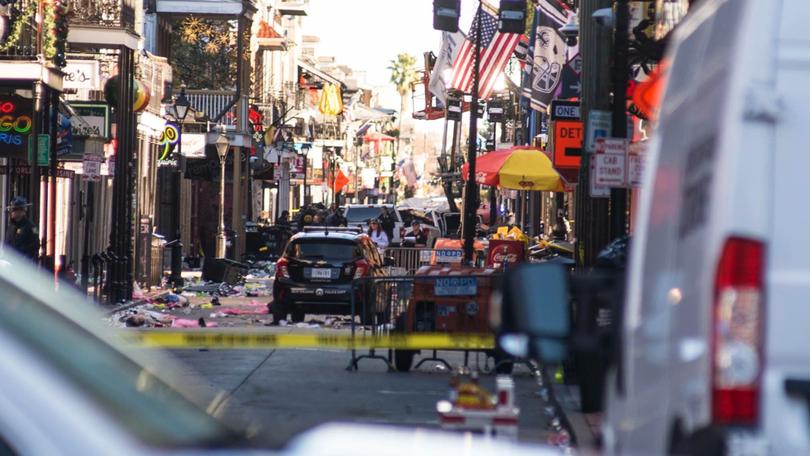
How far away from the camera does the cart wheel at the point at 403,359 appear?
19.8 metres

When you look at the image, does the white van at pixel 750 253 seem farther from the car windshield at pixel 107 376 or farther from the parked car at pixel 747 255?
the car windshield at pixel 107 376

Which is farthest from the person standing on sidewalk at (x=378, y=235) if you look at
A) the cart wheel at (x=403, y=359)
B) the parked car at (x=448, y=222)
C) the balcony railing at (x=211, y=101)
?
the cart wheel at (x=403, y=359)

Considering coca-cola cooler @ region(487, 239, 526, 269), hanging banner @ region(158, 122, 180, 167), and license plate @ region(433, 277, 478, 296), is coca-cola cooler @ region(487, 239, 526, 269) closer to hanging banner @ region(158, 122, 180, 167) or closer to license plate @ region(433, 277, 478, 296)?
license plate @ region(433, 277, 478, 296)

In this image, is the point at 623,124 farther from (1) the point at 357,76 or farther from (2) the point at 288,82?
(1) the point at 357,76

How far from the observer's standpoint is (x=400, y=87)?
168 m

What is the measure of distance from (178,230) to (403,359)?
79.2 feet

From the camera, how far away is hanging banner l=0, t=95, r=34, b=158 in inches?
1111

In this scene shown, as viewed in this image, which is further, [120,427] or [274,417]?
[274,417]

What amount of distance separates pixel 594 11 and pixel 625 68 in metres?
2.57

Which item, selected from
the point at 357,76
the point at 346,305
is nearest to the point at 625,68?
the point at 346,305

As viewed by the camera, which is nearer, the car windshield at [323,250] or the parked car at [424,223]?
the car windshield at [323,250]

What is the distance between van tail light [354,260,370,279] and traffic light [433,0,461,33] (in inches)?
171

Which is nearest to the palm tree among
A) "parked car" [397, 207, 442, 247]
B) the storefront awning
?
the storefront awning

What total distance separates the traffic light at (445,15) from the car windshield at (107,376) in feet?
73.5
